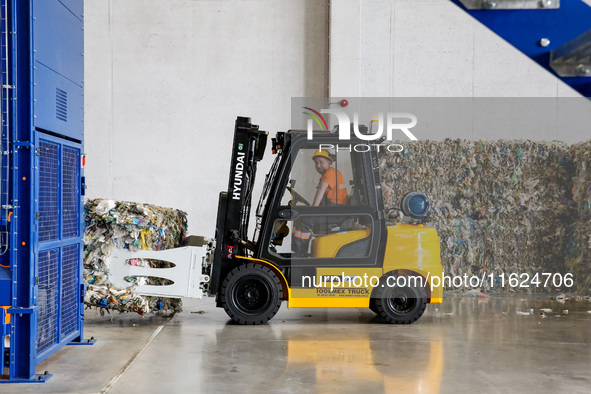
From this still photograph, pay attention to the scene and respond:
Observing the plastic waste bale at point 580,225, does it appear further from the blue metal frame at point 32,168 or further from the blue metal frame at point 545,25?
the blue metal frame at point 545,25

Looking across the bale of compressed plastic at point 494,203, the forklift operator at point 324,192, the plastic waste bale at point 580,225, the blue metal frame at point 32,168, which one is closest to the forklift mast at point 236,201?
the forklift operator at point 324,192

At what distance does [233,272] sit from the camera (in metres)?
7.68

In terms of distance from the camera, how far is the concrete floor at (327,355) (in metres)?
5.29

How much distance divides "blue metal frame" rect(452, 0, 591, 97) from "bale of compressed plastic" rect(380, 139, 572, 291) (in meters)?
8.91

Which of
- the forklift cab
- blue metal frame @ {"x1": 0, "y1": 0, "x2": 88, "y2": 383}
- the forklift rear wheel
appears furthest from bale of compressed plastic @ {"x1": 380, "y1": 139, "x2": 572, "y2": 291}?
blue metal frame @ {"x1": 0, "y1": 0, "x2": 88, "y2": 383}

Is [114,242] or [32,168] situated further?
[114,242]

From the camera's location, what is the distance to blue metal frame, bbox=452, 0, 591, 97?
2.11m

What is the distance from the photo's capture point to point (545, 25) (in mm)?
2137

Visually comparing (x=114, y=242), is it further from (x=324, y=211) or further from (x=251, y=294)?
(x=324, y=211)

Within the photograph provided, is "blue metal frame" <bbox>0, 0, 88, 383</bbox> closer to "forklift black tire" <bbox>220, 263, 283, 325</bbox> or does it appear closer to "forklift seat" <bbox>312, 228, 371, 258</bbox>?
"forklift black tire" <bbox>220, 263, 283, 325</bbox>

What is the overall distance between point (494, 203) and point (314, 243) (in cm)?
443

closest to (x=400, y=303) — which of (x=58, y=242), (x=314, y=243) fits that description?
(x=314, y=243)

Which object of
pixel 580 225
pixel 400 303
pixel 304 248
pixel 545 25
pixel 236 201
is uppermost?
pixel 545 25

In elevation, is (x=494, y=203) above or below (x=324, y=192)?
below
